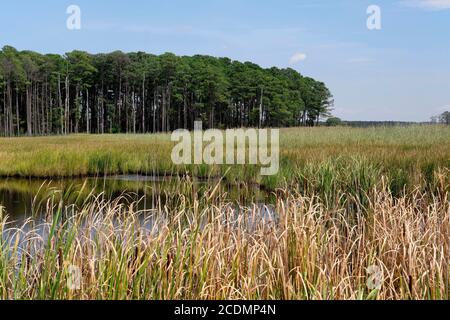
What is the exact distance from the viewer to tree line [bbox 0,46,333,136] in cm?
5144

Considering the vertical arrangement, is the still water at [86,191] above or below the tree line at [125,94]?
below

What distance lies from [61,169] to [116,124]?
4304 centimetres

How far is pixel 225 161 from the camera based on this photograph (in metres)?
13.8

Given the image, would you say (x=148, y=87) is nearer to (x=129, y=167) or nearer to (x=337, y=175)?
(x=129, y=167)

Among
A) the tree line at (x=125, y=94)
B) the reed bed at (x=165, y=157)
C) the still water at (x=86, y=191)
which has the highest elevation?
the tree line at (x=125, y=94)

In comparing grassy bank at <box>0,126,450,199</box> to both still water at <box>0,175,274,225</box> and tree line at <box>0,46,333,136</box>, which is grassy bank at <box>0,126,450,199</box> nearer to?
still water at <box>0,175,274,225</box>

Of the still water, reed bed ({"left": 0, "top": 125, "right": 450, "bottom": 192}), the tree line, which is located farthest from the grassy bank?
the tree line

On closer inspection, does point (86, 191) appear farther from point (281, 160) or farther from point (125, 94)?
point (125, 94)

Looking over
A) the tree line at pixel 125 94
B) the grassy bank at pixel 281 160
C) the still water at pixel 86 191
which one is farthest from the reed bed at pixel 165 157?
the tree line at pixel 125 94

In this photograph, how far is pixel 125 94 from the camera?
5778 centimetres

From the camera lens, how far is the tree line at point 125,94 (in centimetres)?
5144

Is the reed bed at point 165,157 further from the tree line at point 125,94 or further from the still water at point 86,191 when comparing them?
the tree line at point 125,94

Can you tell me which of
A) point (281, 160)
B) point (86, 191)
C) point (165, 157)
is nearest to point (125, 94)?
point (165, 157)

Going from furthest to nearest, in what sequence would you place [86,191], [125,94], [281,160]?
1. [125,94]
2. [281,160]
3. [86,191]
